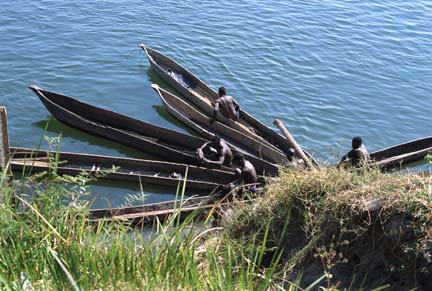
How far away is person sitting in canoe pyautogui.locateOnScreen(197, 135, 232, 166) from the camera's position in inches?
464

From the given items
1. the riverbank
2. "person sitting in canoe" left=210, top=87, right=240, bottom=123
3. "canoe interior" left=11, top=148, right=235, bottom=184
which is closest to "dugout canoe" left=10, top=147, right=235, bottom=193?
"canoe interior" left=11, top=148, right=235, bottom=184

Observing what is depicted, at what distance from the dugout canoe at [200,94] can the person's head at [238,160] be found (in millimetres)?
1068

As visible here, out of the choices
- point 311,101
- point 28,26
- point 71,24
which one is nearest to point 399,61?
point 311,101

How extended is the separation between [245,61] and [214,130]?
5.10m

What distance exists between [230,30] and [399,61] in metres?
5.87

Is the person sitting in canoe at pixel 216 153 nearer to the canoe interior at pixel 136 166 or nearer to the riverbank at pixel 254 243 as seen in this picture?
the canoe interior at pixel 136 166

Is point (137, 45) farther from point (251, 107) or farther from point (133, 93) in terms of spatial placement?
point (251, 107)

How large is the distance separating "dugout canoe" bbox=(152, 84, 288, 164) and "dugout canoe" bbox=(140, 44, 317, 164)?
25 centimetres

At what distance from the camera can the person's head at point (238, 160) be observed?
11.2 m

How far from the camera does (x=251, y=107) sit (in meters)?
15.6

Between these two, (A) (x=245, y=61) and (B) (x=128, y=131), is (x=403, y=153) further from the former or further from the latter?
(A) (x=245, y=61)

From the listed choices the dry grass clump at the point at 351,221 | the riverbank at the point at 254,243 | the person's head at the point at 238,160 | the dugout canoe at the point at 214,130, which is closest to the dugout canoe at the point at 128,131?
the person's head at the point at 238,160

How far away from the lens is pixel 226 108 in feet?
45.1

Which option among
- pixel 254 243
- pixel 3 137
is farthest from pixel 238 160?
pixel 3 137
